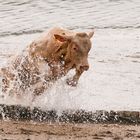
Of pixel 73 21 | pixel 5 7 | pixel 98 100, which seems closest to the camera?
pixel 98 100

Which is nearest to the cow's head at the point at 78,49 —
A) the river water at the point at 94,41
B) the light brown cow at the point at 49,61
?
the light brown cow at the point at 49,61

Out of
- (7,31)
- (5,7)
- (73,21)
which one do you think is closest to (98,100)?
(7,31)

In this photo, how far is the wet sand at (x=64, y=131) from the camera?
6.86m

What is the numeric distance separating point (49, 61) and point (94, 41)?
687cm

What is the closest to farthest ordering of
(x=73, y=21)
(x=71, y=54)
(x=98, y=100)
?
(x=71, y=54), (x=98, y=100), (x=73, y=21)

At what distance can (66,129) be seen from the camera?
734 cm

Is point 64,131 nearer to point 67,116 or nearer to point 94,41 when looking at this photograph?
point 67,116

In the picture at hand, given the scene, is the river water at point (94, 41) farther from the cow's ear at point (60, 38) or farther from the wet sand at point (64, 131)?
the wet sand at point (64, 131)

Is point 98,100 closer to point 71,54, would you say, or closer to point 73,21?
point 71,54

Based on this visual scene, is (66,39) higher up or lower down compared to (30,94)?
higher up

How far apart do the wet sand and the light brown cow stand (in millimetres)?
618

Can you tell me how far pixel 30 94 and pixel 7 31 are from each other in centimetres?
853

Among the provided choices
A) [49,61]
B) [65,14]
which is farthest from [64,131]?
[65,14]

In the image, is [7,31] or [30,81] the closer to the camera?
[30,81]
